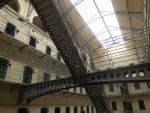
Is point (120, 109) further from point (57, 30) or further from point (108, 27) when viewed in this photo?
point (57, 30)

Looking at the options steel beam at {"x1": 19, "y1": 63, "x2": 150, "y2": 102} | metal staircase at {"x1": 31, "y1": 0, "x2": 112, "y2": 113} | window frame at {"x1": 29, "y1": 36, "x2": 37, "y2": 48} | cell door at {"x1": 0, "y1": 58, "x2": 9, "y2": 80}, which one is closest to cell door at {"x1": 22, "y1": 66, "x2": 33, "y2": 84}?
steel beam at {"x1": 19, "y1": 63, "x2": 150, "y2": 102}

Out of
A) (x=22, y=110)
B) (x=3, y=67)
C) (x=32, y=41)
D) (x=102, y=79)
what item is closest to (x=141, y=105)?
(x=102, y=79)

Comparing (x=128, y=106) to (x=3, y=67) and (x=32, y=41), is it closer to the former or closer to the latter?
(x=32, y=41)

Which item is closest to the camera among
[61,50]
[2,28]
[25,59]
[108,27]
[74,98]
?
[61,50]

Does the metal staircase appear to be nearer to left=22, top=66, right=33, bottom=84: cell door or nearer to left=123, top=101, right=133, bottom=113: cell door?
left=22, top=66, right=33, bottom=84: cell door

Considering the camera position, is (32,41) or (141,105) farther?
(141,105)

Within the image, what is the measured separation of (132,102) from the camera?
18766 mm

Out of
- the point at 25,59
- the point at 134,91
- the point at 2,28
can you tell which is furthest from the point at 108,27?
the point at 2,28

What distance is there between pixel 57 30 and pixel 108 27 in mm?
12773

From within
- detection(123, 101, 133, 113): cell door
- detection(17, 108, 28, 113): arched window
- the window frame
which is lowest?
detection(123, 101, 133, 113): cell door

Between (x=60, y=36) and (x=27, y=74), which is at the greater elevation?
(x=60, y=36)

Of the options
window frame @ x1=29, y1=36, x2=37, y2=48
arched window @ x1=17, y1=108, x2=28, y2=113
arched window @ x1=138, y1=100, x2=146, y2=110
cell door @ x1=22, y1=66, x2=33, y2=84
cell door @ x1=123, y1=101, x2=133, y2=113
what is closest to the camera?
arched window @ x1=17, y1=108, x2=28, y2=113

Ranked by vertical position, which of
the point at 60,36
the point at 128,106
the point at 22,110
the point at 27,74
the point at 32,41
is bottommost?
the point at 128,106

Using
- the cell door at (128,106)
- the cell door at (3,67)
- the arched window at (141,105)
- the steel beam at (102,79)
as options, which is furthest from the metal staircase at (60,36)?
the arched window at (141,105)
